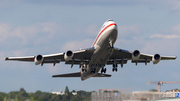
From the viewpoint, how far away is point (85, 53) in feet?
112

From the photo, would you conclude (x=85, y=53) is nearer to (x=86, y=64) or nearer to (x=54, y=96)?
(x=86, y=64)

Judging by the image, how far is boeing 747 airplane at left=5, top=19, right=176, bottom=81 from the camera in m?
30.0

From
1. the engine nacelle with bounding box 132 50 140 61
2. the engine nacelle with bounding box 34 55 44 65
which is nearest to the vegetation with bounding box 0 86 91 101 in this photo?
the engine nacelle with bounding box 34 55 44 65

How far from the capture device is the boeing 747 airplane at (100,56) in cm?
2997

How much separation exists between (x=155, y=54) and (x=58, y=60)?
12764 millimetres

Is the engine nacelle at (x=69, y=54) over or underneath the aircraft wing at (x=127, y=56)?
underneath

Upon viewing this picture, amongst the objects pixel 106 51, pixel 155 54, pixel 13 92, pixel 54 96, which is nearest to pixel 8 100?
pixel 13 92

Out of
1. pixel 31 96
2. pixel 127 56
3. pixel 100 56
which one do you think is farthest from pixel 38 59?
pixel 127 56

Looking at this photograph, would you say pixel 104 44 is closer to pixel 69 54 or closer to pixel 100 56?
pixel 100 56

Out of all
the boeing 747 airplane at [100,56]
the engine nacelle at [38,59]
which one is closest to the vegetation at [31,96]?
the boeing 747 airplane at [100,56]

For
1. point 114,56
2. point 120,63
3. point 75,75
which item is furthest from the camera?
point 75,75

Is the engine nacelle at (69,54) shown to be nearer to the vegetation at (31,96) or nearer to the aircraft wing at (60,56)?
the aircraft wing at (60,56)

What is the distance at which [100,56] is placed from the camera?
3247cm

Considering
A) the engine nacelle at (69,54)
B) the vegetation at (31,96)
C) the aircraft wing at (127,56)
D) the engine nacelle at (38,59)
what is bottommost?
the vegetation at (31,96)
